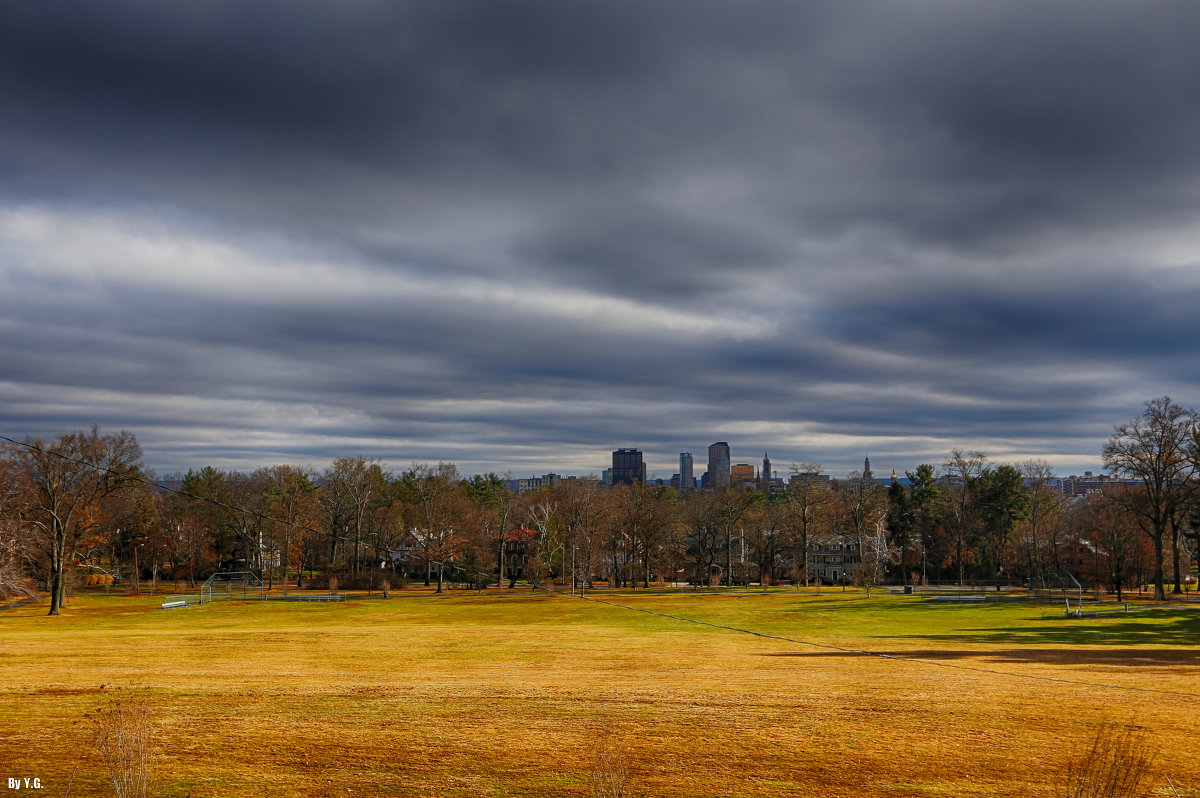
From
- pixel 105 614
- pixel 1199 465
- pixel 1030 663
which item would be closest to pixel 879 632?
pixel 1030 663

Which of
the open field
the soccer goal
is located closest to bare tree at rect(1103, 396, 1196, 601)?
the open field

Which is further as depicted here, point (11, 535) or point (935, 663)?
point (11, 535)

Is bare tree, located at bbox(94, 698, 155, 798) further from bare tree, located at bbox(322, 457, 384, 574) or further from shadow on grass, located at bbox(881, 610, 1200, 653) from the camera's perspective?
bare tree, located at bbox(322, 457, 384, 574)

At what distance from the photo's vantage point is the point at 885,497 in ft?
367

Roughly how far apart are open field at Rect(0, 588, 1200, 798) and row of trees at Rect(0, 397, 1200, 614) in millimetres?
44008

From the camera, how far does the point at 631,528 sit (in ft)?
303

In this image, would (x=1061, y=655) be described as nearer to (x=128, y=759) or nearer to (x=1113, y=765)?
(x=1113, y=765)

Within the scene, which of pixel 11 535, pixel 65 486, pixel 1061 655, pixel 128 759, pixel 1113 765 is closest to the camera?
pixel 1113 765

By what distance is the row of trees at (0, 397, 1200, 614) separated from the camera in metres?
73.9

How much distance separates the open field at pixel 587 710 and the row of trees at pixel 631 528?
44008 millimetres

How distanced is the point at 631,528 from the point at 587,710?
251 feet

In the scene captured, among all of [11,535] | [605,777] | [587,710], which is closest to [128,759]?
[605,777]

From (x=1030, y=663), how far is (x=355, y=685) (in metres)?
21.6

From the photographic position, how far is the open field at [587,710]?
11.9 m
